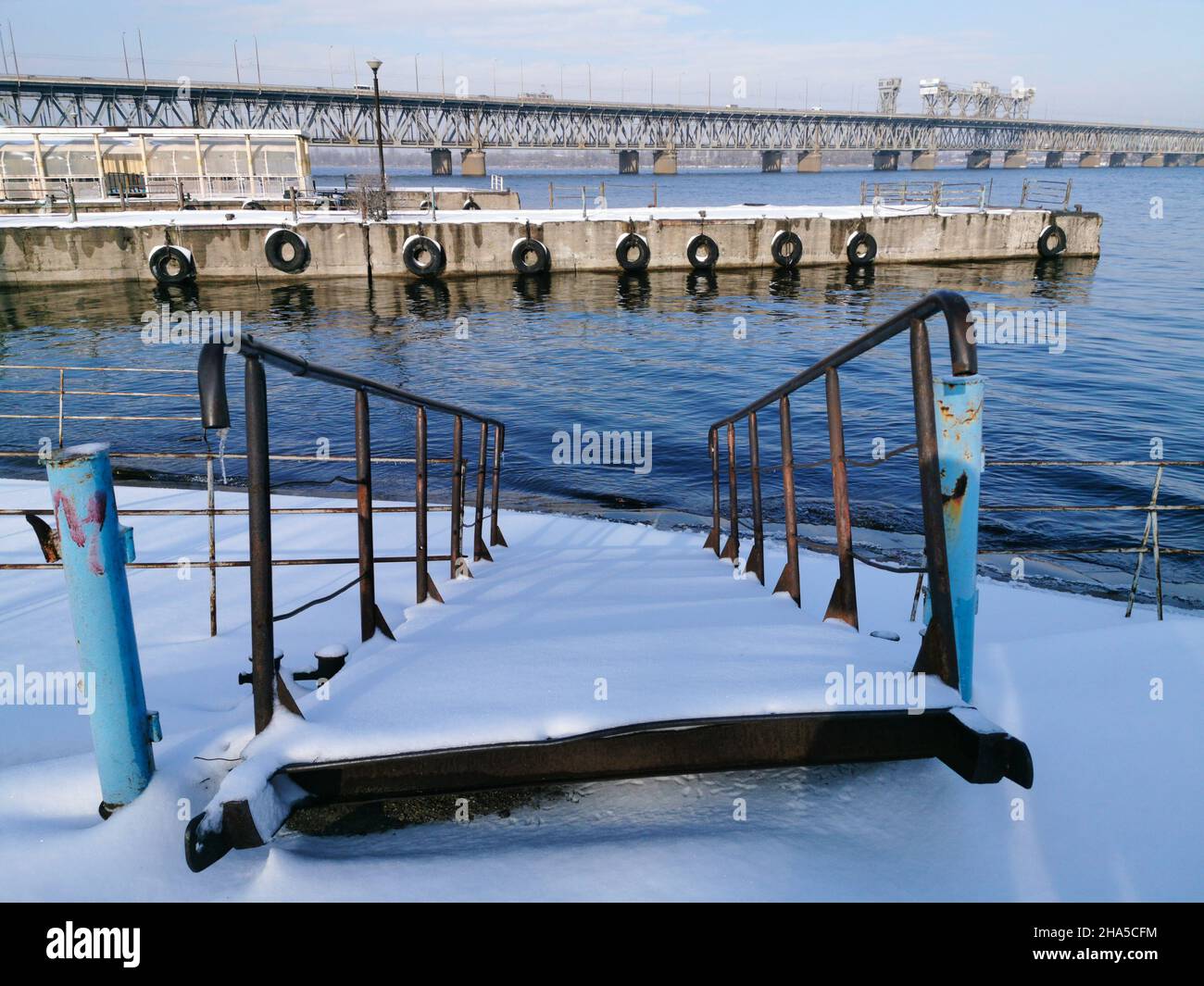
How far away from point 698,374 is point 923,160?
18531 centimetres

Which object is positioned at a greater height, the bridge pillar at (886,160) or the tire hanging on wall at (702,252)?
the bridge pillar at (886,160)

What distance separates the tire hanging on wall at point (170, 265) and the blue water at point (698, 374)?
721mm

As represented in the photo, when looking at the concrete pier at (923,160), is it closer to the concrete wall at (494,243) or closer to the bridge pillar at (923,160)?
the bridge pillar at (923,160)

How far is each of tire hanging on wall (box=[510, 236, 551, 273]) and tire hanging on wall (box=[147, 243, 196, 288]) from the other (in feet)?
37.8

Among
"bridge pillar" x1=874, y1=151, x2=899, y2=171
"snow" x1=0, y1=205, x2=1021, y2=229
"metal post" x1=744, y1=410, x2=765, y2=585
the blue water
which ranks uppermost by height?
"bridge pillar" x1=874, y1=151, x2=899, y2=171

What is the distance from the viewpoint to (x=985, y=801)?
2.38m

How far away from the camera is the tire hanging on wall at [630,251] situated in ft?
104

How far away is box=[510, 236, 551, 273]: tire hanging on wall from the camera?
30703 mm

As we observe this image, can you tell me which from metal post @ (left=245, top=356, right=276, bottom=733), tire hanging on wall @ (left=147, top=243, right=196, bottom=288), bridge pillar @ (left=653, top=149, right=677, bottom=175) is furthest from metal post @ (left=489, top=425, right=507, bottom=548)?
bridge pillar @ (left=653, top=149, right=677, bottom=175)

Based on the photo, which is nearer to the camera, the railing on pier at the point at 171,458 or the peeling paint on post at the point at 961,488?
the peeling paint on post at the point at 961,488

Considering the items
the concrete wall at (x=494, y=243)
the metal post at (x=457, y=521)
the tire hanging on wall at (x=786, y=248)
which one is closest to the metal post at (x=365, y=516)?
the metal post at (x=457, y=521)

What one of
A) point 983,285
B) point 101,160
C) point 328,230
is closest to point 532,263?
point 328,230

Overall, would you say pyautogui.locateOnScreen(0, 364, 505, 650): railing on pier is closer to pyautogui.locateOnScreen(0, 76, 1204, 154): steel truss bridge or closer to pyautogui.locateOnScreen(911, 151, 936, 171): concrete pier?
pyautogui.locateOnScreen(0, 76, 1204, 154): steel truss bridge
